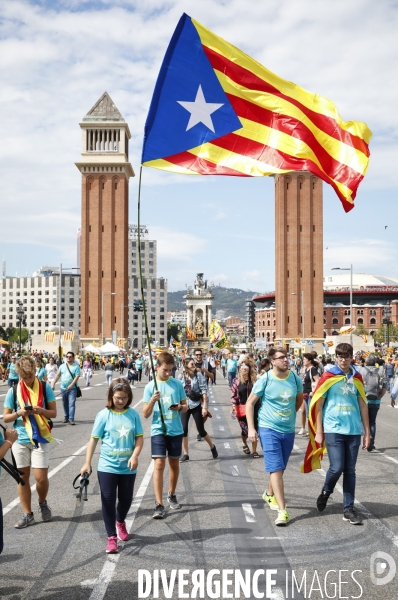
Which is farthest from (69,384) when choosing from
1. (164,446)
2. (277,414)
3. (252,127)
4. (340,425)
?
(340,425)

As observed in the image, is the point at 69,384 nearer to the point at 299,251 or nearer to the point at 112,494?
the point at 112,494

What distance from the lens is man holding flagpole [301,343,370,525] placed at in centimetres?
707

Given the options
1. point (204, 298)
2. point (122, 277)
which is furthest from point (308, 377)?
point (204, 298)

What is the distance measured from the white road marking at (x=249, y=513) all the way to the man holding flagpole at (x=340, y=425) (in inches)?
29.4

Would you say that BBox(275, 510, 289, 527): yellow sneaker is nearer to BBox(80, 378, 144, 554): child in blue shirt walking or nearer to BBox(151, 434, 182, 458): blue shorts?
BBox(151, 434, 182, 458): blue shorts

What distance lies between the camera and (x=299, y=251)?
302 feet

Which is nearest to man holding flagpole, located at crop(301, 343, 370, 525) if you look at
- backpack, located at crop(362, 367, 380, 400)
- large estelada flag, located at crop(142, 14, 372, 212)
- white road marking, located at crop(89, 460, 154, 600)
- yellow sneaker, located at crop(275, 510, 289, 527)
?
yellow sneaker, located at crop(275, 510, 289, 527)

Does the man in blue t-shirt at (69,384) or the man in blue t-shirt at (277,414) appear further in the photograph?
the man in blue t-shirt at (69,384)

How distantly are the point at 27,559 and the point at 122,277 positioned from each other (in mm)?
93484

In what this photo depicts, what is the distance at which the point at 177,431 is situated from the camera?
7516 mm

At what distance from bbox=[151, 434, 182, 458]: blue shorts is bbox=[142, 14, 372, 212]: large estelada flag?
3423 mm

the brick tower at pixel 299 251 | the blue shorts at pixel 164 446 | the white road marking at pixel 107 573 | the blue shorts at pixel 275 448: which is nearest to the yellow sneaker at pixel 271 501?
the blue shorts at pixel 275 448

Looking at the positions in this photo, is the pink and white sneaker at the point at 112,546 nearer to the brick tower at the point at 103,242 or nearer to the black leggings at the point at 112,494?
the black leggings at the point at 112,494

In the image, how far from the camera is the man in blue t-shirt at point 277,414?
7.05 metres
